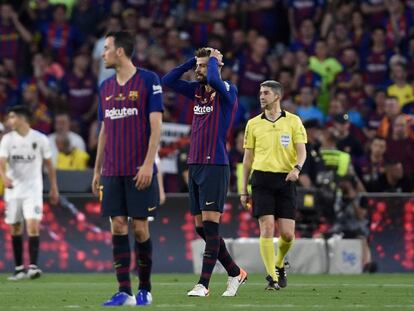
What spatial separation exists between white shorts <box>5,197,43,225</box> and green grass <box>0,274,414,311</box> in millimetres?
853

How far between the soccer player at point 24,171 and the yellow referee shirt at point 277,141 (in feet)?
14.4

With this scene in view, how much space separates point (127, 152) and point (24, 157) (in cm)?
703

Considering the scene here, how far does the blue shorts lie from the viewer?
13617mm

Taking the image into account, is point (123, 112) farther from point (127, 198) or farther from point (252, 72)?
point (252, 72)

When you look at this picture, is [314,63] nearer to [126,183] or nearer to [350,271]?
[350,271]

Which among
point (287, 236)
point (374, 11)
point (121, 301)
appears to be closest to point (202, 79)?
point (287, 236)

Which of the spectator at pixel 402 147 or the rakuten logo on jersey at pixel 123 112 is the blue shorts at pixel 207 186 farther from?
the spectator at pixel 402 147

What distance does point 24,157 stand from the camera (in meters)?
A: 18.9

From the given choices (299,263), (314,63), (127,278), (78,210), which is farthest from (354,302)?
(314,63)

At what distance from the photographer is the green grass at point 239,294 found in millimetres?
12398

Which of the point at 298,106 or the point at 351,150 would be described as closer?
the point at 351,150

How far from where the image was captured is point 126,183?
12117 mm

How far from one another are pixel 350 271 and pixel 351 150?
7.96 feet

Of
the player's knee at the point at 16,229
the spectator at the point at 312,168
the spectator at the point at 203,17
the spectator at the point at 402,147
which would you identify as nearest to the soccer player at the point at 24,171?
the player's knee at the point at 16,229
